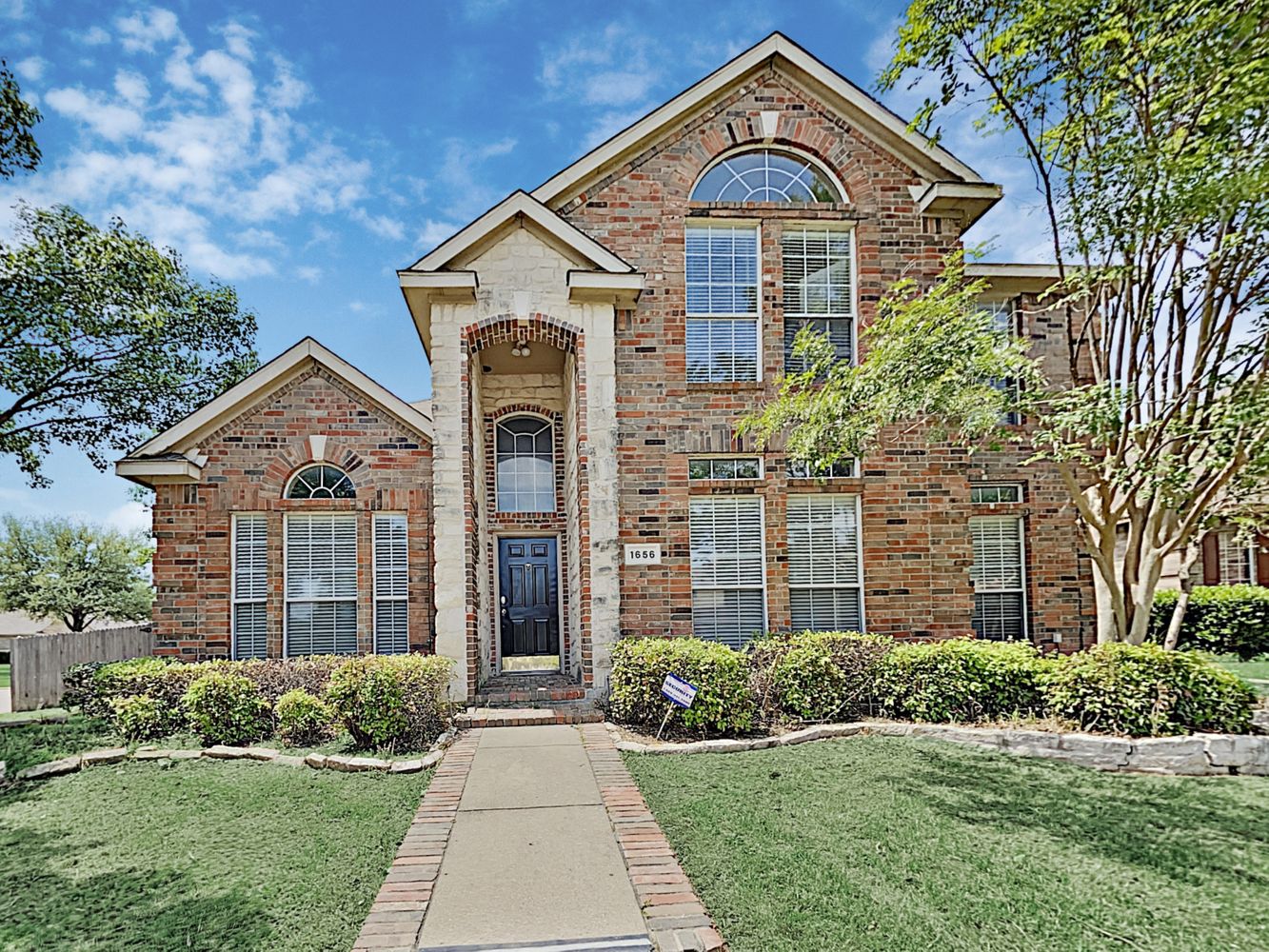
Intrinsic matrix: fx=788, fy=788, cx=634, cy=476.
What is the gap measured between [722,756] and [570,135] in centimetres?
1063

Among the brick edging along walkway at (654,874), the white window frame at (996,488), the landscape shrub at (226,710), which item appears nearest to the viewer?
the brick edging along walkway at (654,874)

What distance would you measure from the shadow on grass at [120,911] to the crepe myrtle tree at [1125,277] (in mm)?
6692

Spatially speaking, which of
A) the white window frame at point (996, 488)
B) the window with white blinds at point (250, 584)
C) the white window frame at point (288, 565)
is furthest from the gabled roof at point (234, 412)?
the white window frame at point (996, 488)

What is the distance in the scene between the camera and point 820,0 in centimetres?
1022

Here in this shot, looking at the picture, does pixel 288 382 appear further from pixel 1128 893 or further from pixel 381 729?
pixel 1128 893

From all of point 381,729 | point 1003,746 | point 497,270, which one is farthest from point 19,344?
point 1003,746

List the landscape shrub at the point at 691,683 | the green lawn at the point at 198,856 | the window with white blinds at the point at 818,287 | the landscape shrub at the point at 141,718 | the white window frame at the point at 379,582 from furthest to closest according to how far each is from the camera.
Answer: the white window frame at the point at 379,582 → the window with white blinds at the point at 818,287 → the landscape shrub at the point at 141,718 → the landscape shrub at the point at 691,683 → the green lawn at the point at 198,856

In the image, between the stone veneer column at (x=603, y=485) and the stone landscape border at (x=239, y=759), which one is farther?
the stone veneer column at (x=603, y=485)

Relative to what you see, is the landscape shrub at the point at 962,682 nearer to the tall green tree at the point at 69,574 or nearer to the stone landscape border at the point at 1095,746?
the stone landscape border at the point at 1095,746

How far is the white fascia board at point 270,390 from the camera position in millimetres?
11086

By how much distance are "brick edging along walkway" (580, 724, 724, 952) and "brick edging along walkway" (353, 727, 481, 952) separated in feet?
3.88

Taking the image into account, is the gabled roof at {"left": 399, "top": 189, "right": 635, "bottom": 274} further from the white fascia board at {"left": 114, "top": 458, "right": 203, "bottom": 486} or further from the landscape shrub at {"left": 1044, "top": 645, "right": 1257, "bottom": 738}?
the landscape shrub at {"left": 1044, "top": 645, "right": 1257, "bottom": 738}

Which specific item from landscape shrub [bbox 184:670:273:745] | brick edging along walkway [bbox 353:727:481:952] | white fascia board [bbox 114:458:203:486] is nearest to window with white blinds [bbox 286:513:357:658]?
white fascia board [bbox 114:458:203:486]

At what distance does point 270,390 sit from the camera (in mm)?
11430
